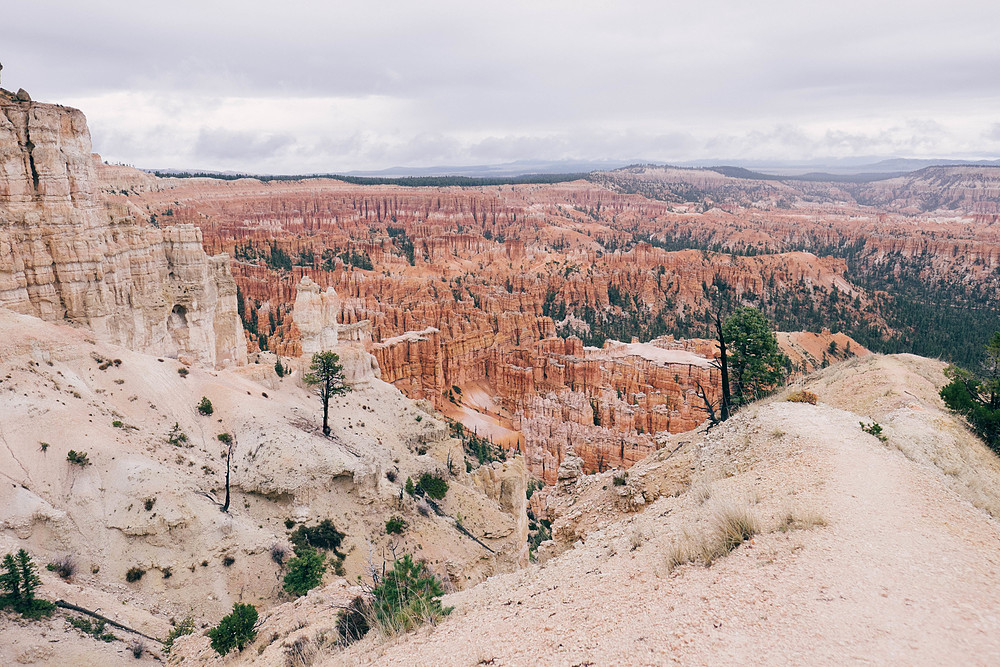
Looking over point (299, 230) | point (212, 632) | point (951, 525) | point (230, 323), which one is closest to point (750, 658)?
point (951, 525)

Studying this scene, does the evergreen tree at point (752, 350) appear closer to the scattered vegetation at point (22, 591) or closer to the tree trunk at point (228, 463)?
the tree trunk at point (228, 463)

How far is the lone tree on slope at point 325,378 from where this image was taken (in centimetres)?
2602

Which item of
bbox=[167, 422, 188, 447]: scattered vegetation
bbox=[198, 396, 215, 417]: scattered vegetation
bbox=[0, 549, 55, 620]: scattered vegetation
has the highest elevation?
bbox=[198, 396, 215, 417]: scattered vegetation

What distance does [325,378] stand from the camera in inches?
1058

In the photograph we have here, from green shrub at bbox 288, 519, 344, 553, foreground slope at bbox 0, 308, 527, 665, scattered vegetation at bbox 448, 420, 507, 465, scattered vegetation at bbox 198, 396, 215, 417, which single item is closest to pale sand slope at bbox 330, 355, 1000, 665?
foreground slope at bbox 0, 308, 527, 665

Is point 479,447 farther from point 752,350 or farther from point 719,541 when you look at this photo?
point 719,541

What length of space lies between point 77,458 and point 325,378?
11.0 metres

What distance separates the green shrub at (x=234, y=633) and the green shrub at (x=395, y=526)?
30.2 feet

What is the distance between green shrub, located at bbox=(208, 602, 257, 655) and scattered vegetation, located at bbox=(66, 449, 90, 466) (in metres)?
8.68

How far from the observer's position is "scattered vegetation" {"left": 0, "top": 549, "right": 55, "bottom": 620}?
12305mm

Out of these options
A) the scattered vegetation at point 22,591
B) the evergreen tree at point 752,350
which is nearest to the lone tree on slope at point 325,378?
the scattered vegetation at point 22,591

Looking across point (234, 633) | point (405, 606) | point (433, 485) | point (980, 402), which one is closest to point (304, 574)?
point (234, 633)

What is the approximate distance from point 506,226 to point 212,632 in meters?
156

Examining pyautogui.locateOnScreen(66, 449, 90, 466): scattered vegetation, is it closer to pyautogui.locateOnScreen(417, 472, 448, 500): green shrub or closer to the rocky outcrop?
pyautogui.locateOnScreen(417, 472, 448, 500): green shrub
